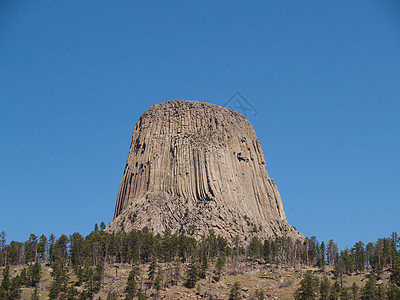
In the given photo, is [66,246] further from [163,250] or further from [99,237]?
[163,250]

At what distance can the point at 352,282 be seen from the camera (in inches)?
5625

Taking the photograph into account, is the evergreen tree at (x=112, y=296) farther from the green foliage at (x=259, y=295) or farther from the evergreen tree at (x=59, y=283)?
the green foliage at (x=259, y=295)

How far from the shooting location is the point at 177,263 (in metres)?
144

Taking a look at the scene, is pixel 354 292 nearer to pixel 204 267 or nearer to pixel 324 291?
pixel 324 291

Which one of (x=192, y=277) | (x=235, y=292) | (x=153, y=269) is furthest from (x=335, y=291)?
(x=153, y=269)

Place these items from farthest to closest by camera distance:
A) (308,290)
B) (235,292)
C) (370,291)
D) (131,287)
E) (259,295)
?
(235,292) < (259,295) < (308,290) < (131,287) < (370,291)

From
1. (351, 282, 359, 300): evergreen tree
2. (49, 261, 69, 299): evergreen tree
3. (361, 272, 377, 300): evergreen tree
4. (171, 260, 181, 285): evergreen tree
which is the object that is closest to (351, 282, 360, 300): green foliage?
(351, 282, 359, 300): evergreen tree

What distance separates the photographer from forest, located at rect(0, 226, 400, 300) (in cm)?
12825

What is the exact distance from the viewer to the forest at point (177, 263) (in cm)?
12825

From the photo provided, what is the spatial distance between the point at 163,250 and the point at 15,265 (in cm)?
3738

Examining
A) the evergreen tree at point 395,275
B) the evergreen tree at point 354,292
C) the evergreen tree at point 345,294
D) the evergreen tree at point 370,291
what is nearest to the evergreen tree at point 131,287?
the evergreen tree at point 345,294

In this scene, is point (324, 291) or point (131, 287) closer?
point (131, 287)

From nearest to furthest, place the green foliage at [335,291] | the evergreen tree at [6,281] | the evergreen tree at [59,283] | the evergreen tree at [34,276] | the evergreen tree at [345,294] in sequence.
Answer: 1. the evergreen tree at [6,281]
2. the evergreen tree at [59,283]
3. the green foliage at [335,291]
4. the evergreen tree at [345,294]
5. the evergreen tree at [34,276]

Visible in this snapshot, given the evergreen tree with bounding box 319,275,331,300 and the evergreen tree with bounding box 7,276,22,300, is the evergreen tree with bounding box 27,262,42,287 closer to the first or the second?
the evergreen tree with bounding box 7,276,22,300
